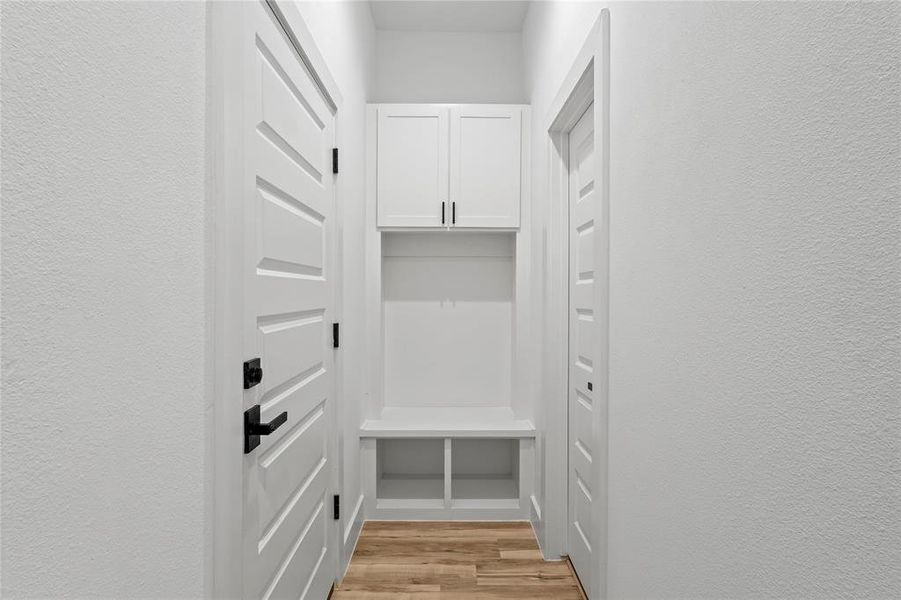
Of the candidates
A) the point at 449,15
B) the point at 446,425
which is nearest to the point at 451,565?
the point at 446,425

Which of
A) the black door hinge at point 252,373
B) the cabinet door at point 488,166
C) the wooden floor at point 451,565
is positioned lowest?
the wooden floor at point 451,565

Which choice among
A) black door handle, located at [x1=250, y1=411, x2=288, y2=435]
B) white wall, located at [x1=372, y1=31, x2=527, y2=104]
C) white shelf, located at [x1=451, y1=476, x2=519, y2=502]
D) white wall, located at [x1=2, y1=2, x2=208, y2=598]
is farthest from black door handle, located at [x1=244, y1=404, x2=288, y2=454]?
white wall, located at [x1=372, y1=31, x2=527, y2=104]

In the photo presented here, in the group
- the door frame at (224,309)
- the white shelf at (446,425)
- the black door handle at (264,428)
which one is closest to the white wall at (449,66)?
the white shelf at (446,425)

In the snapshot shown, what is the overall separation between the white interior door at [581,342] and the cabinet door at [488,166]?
21.3 inches

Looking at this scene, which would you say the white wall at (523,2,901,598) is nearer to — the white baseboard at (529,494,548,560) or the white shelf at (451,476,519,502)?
the white baseboard at (529,494,548,560)

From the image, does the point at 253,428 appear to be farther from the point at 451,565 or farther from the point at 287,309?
the point at 451,565

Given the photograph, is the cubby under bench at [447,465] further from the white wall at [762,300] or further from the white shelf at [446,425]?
the white wall at [762,300]

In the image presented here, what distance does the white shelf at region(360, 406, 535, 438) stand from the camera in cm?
275

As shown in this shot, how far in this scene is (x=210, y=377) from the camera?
1067 millimetres

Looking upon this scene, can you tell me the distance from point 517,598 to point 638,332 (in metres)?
1.35

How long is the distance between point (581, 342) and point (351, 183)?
1.24 meters

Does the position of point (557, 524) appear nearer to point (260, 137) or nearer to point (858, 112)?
point (260, 137)

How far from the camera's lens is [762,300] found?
811mm

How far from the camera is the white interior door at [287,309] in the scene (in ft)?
4.18
